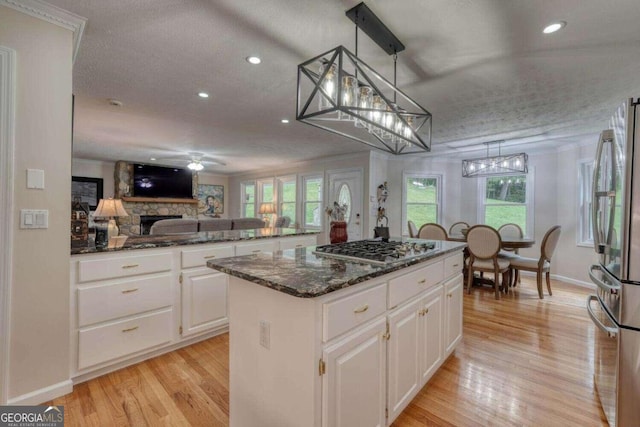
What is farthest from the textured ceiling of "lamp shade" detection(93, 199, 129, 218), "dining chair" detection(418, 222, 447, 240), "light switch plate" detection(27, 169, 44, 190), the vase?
"dining chair" detection(418, 222, 447, 240)

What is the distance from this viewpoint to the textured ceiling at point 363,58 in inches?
67.5

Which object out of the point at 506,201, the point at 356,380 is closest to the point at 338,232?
the point at 356,380

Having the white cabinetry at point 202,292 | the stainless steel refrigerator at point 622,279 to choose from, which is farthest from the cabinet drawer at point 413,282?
the white cabinetry at point 202,292

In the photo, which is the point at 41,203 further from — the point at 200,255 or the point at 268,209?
the point at 268,209

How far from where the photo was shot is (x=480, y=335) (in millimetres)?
2803

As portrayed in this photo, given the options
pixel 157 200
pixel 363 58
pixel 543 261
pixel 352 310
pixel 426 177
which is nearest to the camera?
pixel 352 310

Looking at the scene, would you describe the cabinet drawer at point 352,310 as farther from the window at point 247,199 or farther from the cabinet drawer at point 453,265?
the window at point 247,199

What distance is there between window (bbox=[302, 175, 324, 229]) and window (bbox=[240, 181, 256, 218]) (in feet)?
7.47

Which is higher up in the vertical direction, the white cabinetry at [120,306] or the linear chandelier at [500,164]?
the linear chandelier at [500,164]

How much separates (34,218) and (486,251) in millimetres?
4608

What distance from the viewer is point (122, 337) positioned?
6.98 ft

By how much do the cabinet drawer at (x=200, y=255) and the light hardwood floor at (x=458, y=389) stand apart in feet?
2.43

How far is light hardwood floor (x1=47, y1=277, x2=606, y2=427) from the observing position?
1675mm

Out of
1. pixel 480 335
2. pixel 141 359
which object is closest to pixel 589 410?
pixel 480 335
